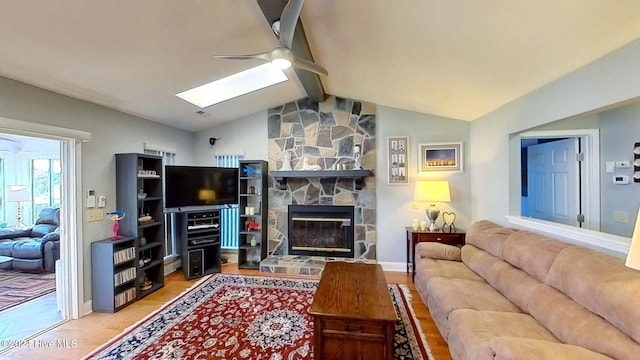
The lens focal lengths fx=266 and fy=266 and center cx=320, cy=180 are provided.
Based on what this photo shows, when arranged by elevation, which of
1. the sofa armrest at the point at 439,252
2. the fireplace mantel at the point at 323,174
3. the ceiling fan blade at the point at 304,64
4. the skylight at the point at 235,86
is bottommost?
the sofa armrest at the point at 439,252

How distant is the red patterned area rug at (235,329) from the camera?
221cm

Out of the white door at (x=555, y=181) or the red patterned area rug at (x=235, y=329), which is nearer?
the red patterned area rug at (x=235, y=329)

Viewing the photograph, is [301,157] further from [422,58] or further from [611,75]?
[611,75]

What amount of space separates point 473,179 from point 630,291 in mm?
2887

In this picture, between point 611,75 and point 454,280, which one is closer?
point 611,75

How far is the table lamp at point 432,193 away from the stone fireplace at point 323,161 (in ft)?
2.49

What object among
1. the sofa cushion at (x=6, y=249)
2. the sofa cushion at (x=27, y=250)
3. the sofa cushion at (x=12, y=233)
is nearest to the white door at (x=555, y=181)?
the sofa cushion at (x=27, y=250)

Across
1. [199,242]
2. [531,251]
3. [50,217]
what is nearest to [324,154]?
[199,242]

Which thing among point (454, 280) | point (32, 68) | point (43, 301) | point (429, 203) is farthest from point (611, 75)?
point (43, 301)

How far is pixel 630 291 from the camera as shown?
4.50ft

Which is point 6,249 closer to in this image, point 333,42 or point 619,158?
point 333,42

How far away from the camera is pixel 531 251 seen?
2211 mm

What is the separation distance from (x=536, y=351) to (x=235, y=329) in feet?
7.65

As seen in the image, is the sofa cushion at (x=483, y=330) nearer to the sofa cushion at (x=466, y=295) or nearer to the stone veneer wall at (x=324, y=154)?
the sofa cushion at (x=466, y=295)
